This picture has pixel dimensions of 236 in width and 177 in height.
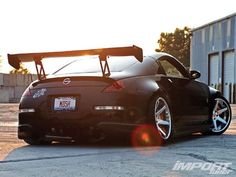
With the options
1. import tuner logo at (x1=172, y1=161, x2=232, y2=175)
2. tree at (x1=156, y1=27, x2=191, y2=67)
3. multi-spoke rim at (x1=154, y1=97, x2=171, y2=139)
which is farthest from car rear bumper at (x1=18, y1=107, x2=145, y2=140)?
tree at (x1=156, y1=27, x2=191, y2=67)

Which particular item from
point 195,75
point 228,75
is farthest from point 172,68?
point 228,75

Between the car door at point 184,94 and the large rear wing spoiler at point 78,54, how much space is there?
78 cm

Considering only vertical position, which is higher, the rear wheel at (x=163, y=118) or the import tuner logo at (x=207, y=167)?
the rear wheel at (x=163, y=118)

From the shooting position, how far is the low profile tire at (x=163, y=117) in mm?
6102

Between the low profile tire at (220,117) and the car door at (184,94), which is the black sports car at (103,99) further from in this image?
the low profile tire at (220,117)

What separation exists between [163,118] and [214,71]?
3281 cm

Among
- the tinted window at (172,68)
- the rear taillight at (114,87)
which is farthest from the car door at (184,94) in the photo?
the rear taillight at (114,87)

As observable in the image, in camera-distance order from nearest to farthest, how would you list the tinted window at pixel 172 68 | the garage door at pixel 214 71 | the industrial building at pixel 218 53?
the tinted window at pixel 172 68
the industrial building at pixel 218 53
the garage door at pixel 214 71

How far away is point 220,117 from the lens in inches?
307

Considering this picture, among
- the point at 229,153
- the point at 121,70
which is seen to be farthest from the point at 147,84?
the point at 229,153

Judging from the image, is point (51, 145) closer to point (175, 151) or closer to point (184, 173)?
point (175, 151)

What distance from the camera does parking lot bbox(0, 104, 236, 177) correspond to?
416 cm

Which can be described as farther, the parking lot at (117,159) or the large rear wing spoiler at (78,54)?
the large rear wing spoiler at (78,54)

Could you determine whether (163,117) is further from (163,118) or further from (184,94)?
(184,94)
